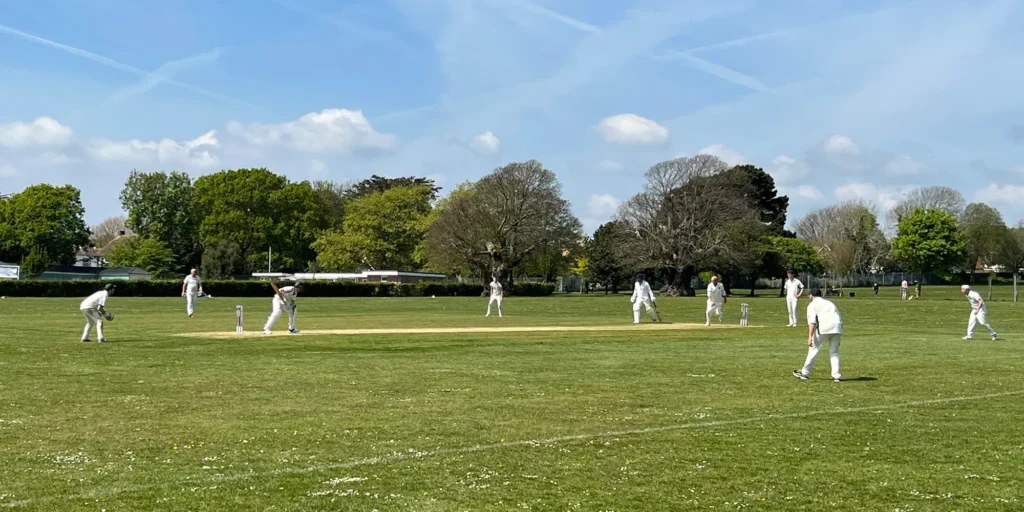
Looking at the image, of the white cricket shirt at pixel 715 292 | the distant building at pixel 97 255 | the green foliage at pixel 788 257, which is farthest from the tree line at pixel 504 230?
the white cricket shirt at pixel 715 292

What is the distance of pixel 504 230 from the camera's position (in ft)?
298

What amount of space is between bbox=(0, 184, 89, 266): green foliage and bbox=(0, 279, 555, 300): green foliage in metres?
37.1

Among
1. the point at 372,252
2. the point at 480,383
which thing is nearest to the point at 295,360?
→ the point at 480,383

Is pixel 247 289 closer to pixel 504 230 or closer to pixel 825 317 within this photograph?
pixel 504 230

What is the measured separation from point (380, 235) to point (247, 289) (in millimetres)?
30012

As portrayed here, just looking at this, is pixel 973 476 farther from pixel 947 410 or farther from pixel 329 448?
pixel 329 448

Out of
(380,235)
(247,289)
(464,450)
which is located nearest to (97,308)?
(464,450)

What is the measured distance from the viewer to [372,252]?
357 ft

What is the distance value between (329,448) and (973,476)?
625 cm

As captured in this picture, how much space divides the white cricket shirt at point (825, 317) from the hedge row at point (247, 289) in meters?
63.5

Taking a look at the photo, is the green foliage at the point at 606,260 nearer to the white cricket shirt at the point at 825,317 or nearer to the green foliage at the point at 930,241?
the green foliage at the point at 930,241

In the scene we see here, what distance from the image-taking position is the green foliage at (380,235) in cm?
10838

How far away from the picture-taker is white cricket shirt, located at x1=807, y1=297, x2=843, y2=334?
53.8ft

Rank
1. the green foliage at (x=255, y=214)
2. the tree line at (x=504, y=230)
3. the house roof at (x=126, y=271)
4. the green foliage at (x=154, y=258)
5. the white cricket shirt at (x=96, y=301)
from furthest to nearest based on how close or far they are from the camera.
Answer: the green foliage at (x=255, y=214) < the house roof at (x=126, y=271) < the green foliage at (x=154, y=258) < the tree line at (x=504, y=230) < the white cricket shirt at (x=96, y=301)
